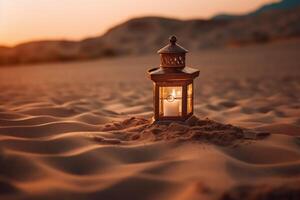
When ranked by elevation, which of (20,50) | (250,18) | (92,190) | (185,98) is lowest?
(92,190)

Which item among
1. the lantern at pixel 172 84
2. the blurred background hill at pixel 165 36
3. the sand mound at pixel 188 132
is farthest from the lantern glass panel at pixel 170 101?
the blurred background hill at pixel 165 36

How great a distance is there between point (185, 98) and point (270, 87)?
375 centimetres

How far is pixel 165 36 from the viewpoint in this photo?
25078mm

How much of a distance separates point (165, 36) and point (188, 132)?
2261 cm

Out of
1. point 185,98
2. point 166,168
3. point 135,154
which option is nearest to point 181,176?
point 166,168

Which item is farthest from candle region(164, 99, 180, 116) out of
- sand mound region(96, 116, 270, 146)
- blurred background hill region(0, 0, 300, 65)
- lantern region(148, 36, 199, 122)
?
blurred background hill region(0, 0, 300, 65)

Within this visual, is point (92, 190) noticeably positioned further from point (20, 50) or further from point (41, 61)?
point (20, 50)

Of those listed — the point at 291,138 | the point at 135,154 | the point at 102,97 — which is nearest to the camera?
the point at 135,154

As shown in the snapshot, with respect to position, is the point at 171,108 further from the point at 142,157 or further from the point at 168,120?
the point at 142,157

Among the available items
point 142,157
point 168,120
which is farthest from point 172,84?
point 142,157

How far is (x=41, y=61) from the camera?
20656 mm

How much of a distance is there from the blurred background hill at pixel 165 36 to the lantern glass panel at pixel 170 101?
16251 mm

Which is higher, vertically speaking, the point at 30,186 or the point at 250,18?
the point at 250,18

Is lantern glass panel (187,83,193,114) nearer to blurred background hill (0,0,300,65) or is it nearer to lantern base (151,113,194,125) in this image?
lantern base (151,113,194,125)
